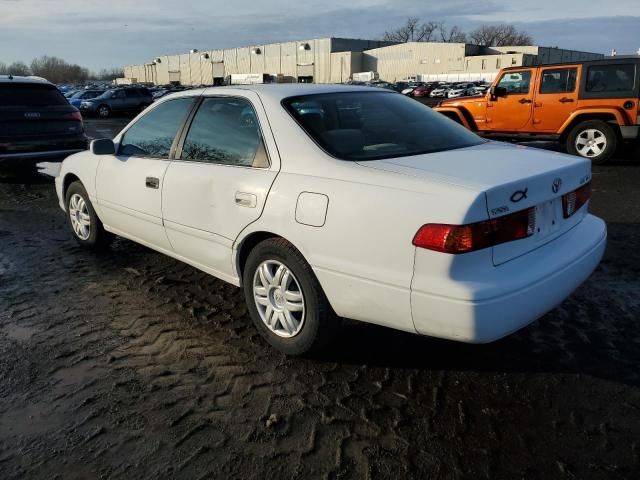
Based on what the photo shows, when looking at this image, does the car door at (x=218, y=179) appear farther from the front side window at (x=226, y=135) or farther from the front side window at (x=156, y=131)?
the front side window at (x=156, y=131)

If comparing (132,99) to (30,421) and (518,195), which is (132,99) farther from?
(518,195)

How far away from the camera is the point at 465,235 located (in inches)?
94.3

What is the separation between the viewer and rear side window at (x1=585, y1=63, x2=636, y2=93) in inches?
377

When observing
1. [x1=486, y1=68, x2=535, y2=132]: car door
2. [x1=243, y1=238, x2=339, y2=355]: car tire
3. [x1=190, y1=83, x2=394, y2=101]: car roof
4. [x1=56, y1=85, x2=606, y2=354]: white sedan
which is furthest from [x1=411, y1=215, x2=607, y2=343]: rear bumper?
[x1=486, y1=68, x2=535, y2=132]: car door

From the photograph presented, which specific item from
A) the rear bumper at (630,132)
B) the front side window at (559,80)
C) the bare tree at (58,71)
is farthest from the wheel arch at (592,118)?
the bare tree at (58,71)

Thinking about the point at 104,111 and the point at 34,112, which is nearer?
the point at 34,112

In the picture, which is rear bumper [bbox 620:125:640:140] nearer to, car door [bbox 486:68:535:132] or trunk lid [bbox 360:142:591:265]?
car door [bbox 486:68:535:132]

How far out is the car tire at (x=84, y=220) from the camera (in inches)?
199

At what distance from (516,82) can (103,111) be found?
2512cm

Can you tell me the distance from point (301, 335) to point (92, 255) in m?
2.98

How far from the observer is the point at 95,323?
373 cm

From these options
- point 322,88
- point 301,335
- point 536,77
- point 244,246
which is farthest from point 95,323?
point 536,77

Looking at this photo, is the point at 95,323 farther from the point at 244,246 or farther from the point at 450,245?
the point at 450,245

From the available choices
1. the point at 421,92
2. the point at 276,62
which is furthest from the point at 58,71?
the point at 421,92
